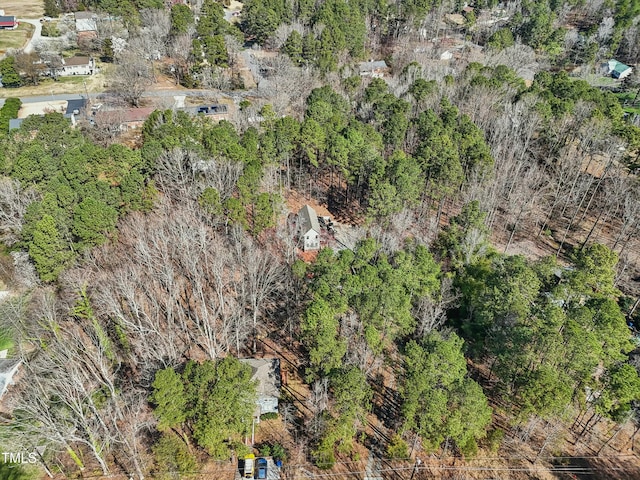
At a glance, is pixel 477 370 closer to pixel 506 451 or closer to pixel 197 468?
pixel 506 451

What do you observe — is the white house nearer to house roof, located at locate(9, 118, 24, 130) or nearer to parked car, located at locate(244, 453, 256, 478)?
house roof, located at locate(9, 118, 24, 130)

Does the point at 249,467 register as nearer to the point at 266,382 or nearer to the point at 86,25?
Result: the point at 266,382

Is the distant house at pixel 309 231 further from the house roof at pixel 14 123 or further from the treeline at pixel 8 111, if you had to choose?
the treeline at pixel 8 111


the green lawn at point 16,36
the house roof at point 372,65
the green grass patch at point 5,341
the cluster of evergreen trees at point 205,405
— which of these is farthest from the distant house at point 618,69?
the green lawn at point 16,36

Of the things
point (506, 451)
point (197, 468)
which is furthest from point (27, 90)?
point (506, 451)

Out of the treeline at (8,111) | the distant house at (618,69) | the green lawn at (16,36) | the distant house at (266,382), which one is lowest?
the distant house at (266,382)

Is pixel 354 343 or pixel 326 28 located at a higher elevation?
pixel 326 28

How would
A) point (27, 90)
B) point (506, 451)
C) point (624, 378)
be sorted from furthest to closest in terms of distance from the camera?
point (27, 90), point (506, 451), point (624, 378)
